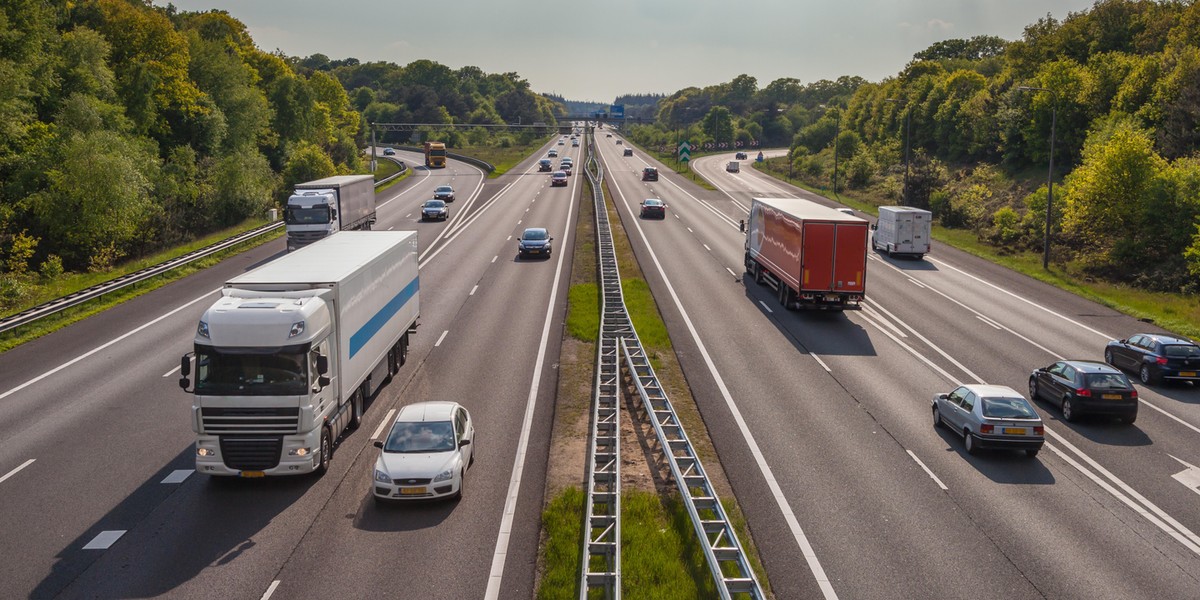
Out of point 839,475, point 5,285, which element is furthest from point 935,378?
point 5,285

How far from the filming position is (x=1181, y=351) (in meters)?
27.1

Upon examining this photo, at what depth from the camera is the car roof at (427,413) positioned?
18922mm

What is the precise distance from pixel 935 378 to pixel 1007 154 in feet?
189

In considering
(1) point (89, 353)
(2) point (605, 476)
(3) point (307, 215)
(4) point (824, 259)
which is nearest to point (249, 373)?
(2) point (605, 476)

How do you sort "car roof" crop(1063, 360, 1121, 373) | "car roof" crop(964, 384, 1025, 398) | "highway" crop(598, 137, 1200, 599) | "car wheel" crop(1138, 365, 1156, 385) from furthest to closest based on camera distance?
"car wheel" crop(1138, 365, 1156, 385) < "car roof" crop(1063, 360, 1121, 373) < "car roof" crop(964, 384, 1025, 398) < "highway" crop(598, 137, 1200, 599)

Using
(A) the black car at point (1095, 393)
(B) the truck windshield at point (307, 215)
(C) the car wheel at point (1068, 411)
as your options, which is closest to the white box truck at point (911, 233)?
(A) the black car at point (1095, 393)

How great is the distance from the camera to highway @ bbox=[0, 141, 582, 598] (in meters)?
14.5

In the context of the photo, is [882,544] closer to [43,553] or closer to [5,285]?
[43,553]

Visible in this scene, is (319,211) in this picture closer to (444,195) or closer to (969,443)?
(444,195)

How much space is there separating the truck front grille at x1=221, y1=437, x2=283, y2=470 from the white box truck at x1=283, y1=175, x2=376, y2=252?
27926mm

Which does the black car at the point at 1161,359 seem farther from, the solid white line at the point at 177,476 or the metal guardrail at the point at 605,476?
the solid white line at the point at 177,476

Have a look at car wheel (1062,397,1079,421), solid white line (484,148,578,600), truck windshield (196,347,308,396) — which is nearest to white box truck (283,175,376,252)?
solid white line (484,148,578,600)

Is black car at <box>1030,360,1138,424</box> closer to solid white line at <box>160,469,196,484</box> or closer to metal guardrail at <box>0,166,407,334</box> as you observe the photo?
solid white line at <box>160,469,196,484</box>

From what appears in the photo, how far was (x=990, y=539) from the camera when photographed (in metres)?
16.3
